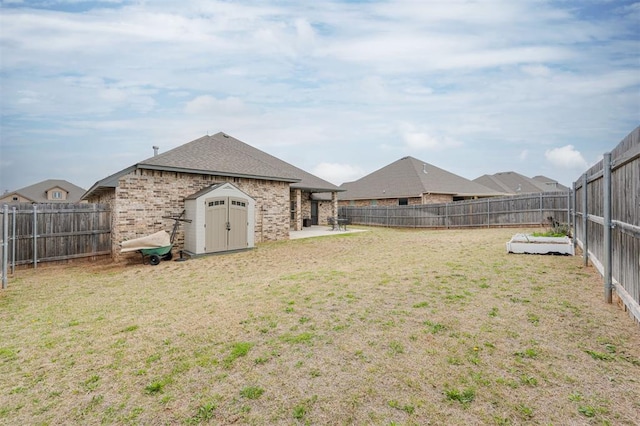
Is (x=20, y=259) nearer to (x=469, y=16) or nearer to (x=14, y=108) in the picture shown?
(x=14, y=108)

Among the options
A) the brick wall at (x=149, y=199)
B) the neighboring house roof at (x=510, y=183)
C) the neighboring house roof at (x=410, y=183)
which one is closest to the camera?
the brick wall at (x=149, y=199)

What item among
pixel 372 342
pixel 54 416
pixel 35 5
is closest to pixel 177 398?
pixel 54 416

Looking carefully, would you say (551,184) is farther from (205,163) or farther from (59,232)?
(59,232)

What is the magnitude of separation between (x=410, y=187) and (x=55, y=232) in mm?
24503

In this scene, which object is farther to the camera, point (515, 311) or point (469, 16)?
point (469, 16)

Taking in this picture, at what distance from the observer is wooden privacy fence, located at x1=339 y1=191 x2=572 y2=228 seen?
16.7 m

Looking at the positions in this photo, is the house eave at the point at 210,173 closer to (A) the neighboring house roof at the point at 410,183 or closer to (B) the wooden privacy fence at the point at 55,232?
(B) the wooden privacy fence at the point at 55,232

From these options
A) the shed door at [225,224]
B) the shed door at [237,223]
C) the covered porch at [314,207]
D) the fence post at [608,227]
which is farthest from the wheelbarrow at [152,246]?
the fence post at [608,227]

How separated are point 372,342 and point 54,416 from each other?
324cm

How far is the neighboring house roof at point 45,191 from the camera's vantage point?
39.2m

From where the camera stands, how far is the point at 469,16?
383 inches

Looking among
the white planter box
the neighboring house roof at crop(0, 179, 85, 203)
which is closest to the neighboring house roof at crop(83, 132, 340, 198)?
the white planter box

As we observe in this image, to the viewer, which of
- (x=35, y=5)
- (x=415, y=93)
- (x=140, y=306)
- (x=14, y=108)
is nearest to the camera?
(x=140, y=306)

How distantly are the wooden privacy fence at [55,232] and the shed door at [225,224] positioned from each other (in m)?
3.98
